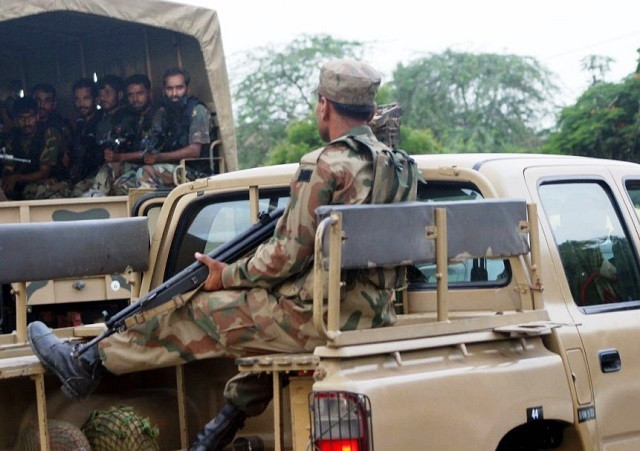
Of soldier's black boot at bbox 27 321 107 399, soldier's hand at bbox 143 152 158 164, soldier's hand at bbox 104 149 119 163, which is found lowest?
soldier's black boot at bbox 27 321 107 399

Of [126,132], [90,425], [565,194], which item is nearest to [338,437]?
[90,425]

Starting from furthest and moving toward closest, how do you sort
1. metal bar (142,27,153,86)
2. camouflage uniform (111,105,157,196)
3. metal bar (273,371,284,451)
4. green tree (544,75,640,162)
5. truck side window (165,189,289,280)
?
1. green tree (544,75,640,162)
2. metal bar (142,27,153,86)
3. camouflage uniform (111,105,157,196)
4. truck side window (165,189,289,280)
5. metal bar (273,371,284,451)

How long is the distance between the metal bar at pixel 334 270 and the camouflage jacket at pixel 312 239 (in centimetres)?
46

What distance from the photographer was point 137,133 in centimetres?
1013

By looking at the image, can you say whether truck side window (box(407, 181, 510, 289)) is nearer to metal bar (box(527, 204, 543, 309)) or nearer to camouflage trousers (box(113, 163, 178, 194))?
metal bar (box(527, 204, 543, 309))

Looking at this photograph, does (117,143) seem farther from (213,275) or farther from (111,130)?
(213,275)

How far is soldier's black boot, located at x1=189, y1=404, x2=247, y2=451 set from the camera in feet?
14.3

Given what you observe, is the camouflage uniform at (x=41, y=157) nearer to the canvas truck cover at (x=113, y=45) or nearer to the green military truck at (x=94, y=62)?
the green military truck at (x=94, y=62)

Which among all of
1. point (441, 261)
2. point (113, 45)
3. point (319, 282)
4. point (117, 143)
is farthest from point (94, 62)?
point (319, 282)

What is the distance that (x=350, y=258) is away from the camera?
3.75 metres

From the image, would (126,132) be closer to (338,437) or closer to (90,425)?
(90,425)

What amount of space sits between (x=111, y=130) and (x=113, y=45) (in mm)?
976

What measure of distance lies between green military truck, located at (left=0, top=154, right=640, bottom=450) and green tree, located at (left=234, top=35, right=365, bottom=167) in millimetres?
28009

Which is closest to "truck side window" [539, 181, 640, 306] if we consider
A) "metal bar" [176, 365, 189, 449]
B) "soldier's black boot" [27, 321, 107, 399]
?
"metal bar" [176, 365, 189, 449]
